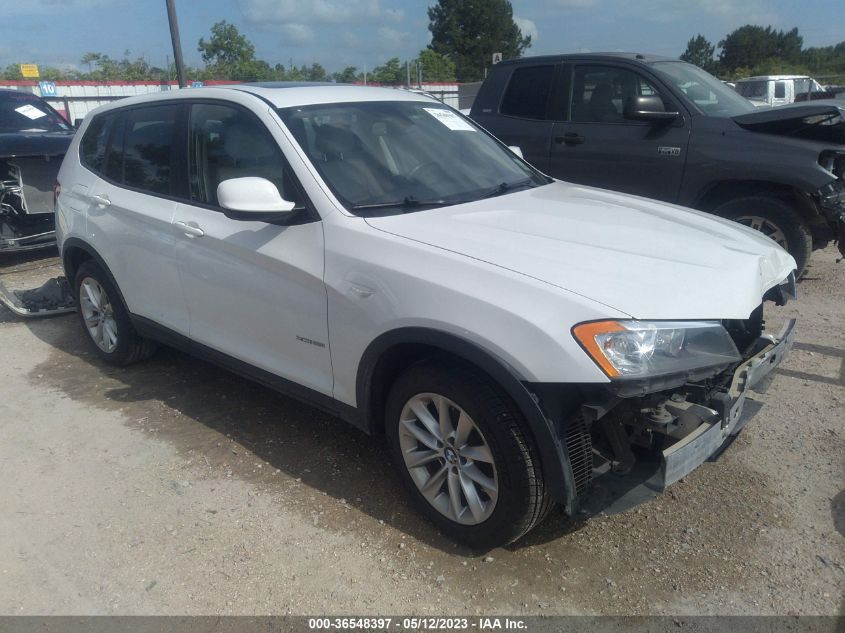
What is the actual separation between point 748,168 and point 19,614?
18.4 ft

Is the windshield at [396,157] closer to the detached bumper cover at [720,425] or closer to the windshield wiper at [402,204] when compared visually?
the windshield wiper at [402,204]

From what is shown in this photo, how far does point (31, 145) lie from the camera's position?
7.49m

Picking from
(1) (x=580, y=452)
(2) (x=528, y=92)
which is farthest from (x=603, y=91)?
(1) (x=580, y=452)

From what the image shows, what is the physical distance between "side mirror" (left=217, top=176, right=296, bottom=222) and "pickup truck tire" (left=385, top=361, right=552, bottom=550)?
3.11 ft

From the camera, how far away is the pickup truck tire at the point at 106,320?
4648 mm

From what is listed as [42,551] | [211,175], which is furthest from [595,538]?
[211,175]

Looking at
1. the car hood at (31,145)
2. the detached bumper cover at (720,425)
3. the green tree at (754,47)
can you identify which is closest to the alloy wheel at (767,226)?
the detached bumper cover at (720,425)

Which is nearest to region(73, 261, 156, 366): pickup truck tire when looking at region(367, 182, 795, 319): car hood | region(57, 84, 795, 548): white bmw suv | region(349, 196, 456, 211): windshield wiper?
region(57, 84, 795, 548): white bmw suv

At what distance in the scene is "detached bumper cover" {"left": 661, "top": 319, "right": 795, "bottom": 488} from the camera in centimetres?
246

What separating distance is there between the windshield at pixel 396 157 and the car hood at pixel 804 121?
2715 millimetres

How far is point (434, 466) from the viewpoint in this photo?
2.97 metres

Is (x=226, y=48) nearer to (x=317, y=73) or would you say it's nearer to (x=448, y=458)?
(x=317, y=73)

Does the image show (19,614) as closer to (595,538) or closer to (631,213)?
(595,538)

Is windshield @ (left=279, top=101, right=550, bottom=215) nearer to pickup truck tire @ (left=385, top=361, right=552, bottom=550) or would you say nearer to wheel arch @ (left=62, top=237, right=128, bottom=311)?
pickup truck tire @ (left=385, top=361, right=552, bottom=550)
